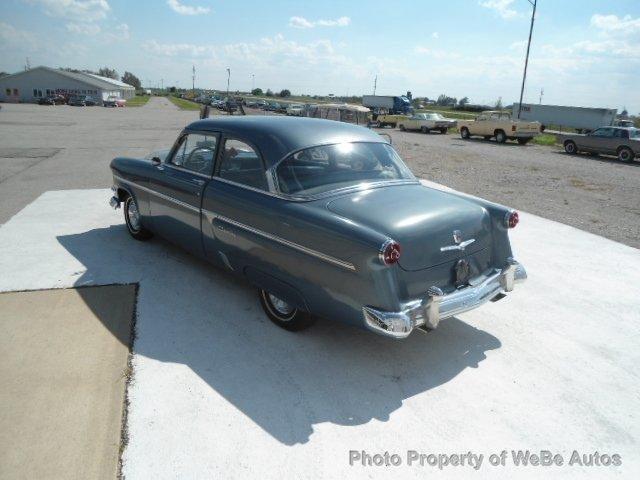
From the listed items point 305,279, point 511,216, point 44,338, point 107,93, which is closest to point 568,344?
point 511,216

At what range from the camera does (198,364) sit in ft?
11.1

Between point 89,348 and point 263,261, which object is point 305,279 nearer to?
point 263,261

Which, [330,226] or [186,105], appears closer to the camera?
[330,226]

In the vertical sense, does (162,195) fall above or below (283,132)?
below

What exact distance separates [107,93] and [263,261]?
79.6 m

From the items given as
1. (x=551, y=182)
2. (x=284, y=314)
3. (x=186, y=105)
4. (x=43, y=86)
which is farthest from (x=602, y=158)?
A: (x=43, y=86)

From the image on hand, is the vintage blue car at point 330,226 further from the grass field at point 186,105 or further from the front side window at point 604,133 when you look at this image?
the grass field at point 186,105

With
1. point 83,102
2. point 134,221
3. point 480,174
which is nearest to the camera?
point 134,221

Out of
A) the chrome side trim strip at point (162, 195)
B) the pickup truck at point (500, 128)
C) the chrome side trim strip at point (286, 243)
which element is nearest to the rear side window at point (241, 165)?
the chrome side trim strip at point (286, 243)

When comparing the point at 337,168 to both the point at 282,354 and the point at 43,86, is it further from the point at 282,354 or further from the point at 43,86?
the point at 43,86

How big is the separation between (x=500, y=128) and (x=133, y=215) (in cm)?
2269

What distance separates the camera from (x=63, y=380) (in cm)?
310

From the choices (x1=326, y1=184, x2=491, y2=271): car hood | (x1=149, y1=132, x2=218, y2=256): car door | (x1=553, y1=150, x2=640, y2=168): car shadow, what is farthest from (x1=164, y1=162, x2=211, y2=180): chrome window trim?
(x1=553, y1=150, x2=640, y2=168): car shadow

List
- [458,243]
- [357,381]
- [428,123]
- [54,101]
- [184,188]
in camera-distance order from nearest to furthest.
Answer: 1. [357,381]
2. [458,243]
3. [184,188]
4. [428,123]
5. [54,101]
